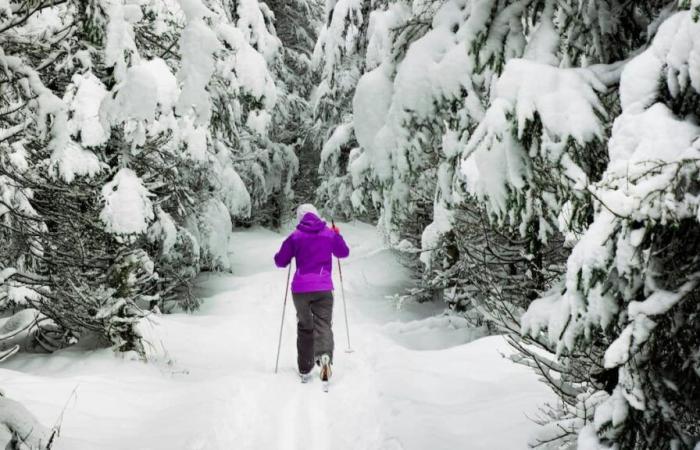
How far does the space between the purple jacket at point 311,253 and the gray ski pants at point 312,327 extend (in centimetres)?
13

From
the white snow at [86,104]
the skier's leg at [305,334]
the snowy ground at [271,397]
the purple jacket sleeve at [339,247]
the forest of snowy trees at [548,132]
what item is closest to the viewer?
the forest of snowy trees at [548,132]

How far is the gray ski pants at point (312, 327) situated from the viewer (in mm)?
6988

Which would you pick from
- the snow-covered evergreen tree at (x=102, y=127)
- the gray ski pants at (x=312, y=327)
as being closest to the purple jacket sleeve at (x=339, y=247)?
the gray ski pants at (x=312, y=327)

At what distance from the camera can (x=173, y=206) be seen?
461 inches

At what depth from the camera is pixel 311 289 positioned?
7.03 metres

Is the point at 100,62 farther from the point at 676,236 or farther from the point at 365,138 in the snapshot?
the point at 676,236

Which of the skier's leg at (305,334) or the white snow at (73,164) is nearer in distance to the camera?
the white snow at (73,164)

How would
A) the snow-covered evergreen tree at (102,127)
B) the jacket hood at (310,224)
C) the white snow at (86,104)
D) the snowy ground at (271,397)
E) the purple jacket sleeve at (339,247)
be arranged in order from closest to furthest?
the snow-covered evergreen tree at (102,127), the snowy ground at (271,397), the white snow at (86,104), the jacket hood at (310,224), the purple jacket sleeve at (339,247)

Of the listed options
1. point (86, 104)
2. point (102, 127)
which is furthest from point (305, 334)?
point (102, 127)

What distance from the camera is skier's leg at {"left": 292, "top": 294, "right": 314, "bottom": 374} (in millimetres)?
6965

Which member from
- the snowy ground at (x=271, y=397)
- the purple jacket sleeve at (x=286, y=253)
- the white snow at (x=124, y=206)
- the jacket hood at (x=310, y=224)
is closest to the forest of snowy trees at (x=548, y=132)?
the white snow at (x=124, y=206)

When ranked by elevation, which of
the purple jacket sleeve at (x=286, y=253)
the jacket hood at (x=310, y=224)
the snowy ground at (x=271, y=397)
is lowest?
the snowy ground at (x=271, y=397)

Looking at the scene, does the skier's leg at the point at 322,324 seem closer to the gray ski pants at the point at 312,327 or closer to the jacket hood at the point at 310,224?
the gray ski pants at the point at 312,327

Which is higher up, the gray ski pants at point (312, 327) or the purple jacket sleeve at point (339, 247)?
the purple jacket sleeve at point (339, 247)
